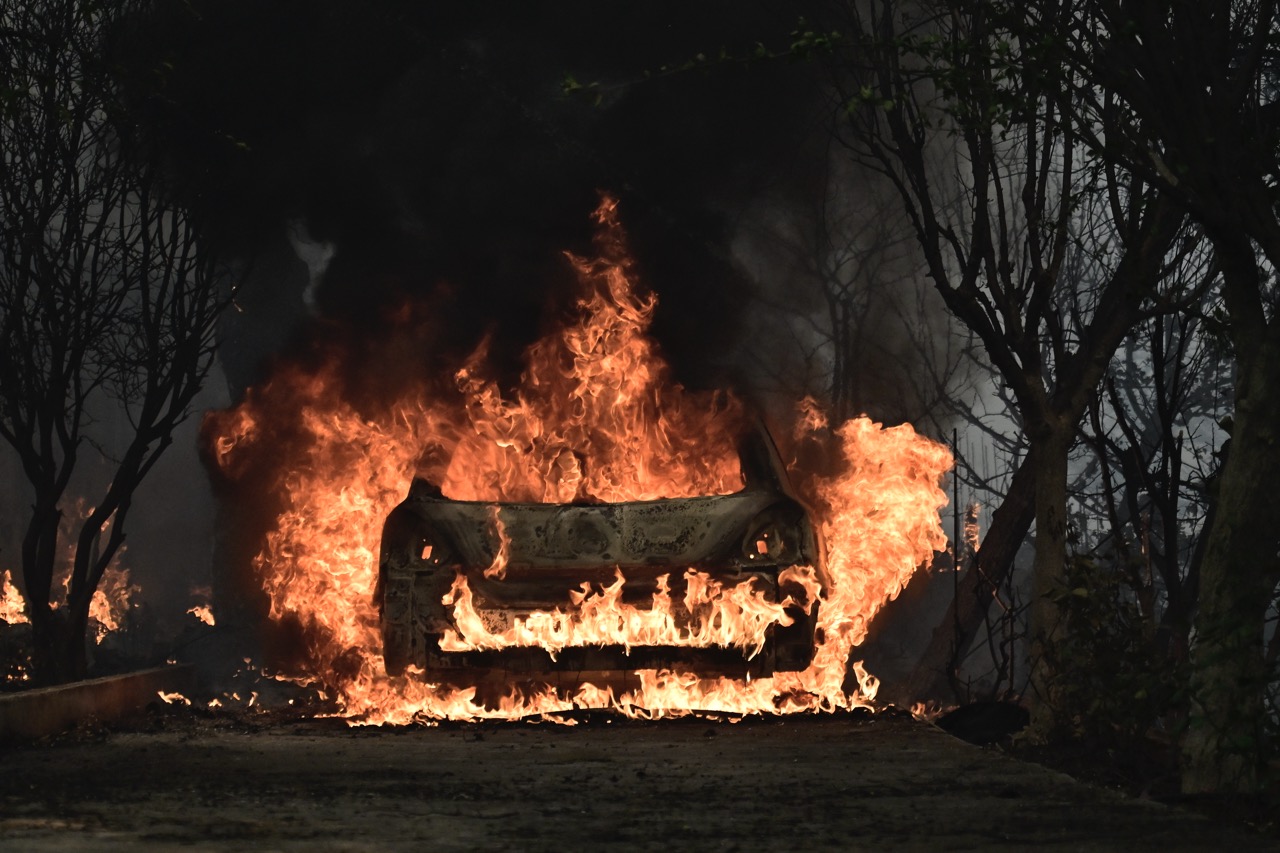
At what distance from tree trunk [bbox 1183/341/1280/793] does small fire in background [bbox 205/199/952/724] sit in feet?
11.7

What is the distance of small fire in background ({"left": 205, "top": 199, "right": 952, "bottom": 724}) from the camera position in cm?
1065

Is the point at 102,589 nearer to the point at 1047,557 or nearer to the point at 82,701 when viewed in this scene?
the point at 82,701

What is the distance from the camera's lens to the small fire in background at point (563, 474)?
10.6 m

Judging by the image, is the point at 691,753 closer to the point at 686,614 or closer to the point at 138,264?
the point at 686,614

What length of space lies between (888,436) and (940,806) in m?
6.90

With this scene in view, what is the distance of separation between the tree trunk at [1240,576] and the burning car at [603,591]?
3272mm

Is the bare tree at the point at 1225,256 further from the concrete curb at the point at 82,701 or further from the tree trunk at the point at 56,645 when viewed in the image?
the tree trunk at the point at 56,645

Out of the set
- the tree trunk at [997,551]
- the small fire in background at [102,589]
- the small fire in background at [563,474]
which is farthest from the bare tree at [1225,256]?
the small fire in background at [102,589]

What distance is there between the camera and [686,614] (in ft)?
31.7

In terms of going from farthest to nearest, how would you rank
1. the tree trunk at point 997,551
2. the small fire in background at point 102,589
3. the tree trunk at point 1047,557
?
1. the small fire in background at point 102,589
2. the tree trunk at point 997,551
3. the tree trunk at point 1047,557

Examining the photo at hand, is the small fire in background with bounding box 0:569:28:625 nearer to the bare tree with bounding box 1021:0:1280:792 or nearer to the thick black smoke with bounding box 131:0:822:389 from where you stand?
the thick black smoke with bounding box 131:0:822:389

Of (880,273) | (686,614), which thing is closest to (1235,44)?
(686,614)

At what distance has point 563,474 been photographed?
39.5 feet

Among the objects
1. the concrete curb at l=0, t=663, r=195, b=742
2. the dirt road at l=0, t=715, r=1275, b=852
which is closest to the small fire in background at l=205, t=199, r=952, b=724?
the concrete curb at l=0, t=663, r=195, b=742
